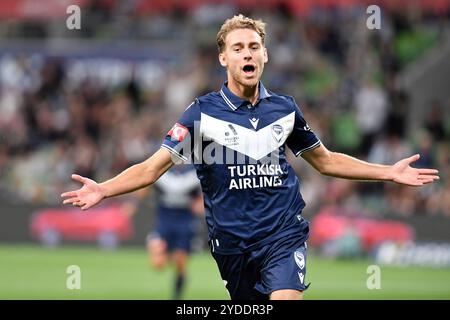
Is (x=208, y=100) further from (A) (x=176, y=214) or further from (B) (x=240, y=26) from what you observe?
(A) (x=176, y=214)

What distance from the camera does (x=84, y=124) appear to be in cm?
2348

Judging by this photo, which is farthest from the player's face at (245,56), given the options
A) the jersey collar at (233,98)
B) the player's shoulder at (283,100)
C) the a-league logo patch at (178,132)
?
the a-league logo patch at (178,132)

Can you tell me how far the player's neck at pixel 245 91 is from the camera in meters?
7.83

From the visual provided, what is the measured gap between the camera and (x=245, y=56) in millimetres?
7617

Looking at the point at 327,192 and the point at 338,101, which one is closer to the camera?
the point at 327,192

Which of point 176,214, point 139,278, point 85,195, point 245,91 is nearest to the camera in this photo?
point 85,195

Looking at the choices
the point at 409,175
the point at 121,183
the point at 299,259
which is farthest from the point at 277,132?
the point at 121,183

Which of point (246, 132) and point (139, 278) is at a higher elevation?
point (246, 132)

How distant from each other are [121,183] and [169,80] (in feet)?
53.7

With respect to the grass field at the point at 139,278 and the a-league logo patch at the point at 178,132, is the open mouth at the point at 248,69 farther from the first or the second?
the grass field at the point at 139,278

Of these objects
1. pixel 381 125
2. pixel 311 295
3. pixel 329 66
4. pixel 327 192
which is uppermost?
pixel 329 66
